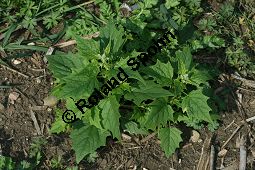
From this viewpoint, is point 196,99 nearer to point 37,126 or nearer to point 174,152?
point 174,152

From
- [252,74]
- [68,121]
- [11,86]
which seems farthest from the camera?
[252,74]

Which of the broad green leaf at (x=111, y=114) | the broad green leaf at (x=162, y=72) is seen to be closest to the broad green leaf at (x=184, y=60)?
the broad green leaf at (x=162, y=72)

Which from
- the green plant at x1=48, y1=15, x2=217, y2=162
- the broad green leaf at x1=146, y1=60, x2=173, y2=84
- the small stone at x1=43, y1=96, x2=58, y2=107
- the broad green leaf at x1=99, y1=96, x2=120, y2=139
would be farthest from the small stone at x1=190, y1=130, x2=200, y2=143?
the small stone at x1=43, y1=96, x2=58, y2=107

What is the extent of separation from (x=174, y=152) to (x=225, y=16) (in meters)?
1.58

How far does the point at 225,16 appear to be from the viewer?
16.6 feet

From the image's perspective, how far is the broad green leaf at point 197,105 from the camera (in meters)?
3.88

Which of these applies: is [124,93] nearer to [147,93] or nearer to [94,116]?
[147,93]

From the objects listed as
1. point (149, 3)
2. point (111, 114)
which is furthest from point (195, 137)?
point (149, 3)

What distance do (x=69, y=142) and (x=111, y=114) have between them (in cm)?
73

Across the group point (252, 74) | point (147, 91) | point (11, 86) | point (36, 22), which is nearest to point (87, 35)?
point (36, 22)

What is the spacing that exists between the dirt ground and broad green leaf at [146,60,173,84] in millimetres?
710

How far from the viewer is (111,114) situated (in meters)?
3.79

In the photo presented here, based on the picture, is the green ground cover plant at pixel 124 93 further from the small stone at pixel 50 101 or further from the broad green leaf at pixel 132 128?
the small stone at pixel 50 101

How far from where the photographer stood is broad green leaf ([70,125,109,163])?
3.96 meters
